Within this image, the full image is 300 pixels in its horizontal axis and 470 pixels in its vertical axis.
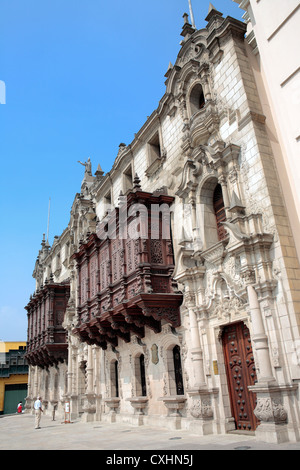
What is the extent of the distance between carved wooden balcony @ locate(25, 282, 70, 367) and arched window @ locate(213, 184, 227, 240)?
55.6 feet

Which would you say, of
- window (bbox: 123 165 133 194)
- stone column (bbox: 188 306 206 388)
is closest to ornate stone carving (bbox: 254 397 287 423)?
stone column (bbox: 188 306 206 388)

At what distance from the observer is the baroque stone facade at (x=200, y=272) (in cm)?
981

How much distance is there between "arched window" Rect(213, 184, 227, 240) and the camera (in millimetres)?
12984

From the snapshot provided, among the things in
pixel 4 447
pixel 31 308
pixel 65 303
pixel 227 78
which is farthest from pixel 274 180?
pixel 31 308

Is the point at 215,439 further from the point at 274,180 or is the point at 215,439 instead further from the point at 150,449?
the point at 274,180

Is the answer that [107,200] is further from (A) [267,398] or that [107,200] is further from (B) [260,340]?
(A) [267,398]

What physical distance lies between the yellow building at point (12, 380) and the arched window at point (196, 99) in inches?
1430

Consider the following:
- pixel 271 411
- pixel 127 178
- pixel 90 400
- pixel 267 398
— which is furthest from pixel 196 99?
pixel 90 400

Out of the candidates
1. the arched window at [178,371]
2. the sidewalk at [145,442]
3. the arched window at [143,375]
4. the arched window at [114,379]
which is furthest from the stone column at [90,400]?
the arched window at [178,371]

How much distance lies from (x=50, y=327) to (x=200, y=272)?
1717 cm

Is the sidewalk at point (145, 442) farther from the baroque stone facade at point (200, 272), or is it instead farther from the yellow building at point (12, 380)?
the yellow building at point (12, 380)

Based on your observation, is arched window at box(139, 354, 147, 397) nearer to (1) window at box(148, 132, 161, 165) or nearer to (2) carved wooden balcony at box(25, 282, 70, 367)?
(1) window at box(148, 132, 161, 165)

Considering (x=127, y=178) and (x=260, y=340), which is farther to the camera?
(x=127, y=178)

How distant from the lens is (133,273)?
46.8 feet
